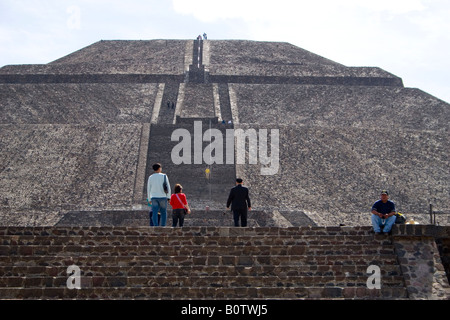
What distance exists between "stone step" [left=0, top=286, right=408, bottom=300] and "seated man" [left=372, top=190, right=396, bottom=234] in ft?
4.35

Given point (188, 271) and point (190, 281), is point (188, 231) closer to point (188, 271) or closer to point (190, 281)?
point (188, 271)

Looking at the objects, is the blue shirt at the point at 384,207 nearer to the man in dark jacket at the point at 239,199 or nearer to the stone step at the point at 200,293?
the stone step at the point at 200,293

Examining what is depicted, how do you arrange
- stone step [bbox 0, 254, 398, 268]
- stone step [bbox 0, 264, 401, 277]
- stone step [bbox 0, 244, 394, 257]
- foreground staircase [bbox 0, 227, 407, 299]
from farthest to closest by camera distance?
stone step [bbox 0, 244, 394, 257]
stone step [bbox 0, 254, 398, 268]
stone step [bbox 0, 264, 401, 277]
foreground staircase [bbox 0, 227, 407, 299]

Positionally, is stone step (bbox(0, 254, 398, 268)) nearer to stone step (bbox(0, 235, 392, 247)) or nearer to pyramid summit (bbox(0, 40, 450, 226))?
stone step (bbox(0, 235, 392, 247))

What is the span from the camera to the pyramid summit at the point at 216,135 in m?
26.7

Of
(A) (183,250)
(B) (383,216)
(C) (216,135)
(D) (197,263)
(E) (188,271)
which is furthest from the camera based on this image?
(C) (216,135)

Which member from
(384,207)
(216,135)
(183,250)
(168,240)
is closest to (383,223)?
(384,207)

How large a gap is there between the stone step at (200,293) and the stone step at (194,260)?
629mm

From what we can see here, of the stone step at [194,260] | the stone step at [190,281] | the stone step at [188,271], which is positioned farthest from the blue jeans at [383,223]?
the stone step at [190,281]

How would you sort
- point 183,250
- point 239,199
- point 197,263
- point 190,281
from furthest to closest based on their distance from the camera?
point 239,199
point 183,250
point 197,263
point 190,281

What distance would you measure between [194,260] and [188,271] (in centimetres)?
27

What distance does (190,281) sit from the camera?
1189cm

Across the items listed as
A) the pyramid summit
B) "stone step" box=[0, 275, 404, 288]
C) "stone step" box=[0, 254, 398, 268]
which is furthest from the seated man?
the pyramid summit

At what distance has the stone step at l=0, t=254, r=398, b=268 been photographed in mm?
12312
